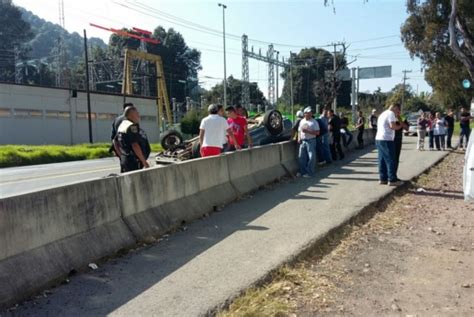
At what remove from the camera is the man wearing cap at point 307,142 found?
454 inches

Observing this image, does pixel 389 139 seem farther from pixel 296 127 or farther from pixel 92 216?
pixel 92 216

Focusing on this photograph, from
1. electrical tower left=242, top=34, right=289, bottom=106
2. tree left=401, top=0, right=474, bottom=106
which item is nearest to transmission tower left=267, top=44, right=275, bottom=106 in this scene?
electrical tower left=242, top=34, right=289, bottom=106

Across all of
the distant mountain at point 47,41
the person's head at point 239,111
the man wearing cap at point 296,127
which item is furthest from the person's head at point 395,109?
the distant mountain at point 47,41

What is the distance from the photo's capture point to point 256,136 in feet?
45.1

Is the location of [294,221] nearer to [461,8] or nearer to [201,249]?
[201,249]

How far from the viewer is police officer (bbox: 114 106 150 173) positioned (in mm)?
6707

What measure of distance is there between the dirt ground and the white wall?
3236cm

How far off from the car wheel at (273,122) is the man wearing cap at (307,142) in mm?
2134

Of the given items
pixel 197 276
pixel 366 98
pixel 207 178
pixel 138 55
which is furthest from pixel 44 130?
pixel 366 98

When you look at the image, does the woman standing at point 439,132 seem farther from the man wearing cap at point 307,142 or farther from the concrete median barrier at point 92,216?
the concrete median barrier at point 92,216

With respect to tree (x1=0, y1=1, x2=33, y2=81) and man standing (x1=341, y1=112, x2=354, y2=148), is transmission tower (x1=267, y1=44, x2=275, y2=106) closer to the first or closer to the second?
tree (x1=0, y1=1, x2=33, y2=81)

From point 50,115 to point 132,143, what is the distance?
33253 millimetres

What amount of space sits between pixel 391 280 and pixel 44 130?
35850mm

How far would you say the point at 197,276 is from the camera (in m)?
4.79
